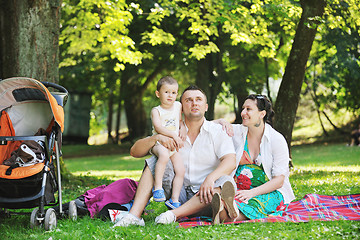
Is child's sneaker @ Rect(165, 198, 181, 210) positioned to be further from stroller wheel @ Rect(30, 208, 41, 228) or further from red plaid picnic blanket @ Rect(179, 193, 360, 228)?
stroller wheel @ Rect(30, 208, 41, 228)

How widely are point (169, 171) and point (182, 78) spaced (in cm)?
1833

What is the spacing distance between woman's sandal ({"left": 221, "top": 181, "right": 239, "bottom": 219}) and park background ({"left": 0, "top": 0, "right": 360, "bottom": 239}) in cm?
22

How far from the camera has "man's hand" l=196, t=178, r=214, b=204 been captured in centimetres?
466

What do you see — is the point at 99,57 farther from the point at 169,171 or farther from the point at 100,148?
the point at 169,171

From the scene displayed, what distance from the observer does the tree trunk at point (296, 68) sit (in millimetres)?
9805

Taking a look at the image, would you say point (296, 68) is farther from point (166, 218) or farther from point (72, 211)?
point (72, 211)

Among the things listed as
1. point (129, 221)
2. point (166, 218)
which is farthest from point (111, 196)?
point (166, 218)

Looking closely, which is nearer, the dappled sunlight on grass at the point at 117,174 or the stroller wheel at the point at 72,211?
the stroller wheel at the point at 72,211

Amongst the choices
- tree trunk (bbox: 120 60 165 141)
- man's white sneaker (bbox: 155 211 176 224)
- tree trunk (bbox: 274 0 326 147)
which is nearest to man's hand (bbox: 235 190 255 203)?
man's white sneaker (bbox: 155 211 176 224)

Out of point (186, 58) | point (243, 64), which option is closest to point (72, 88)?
point (186, 58)

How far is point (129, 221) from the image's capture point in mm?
4590

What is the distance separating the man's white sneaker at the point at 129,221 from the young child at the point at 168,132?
0.93ft

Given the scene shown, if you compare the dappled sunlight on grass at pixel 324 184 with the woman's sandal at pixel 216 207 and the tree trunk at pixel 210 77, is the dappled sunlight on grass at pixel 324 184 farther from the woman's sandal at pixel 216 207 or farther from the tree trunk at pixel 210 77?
the tree trunk at pixel 210 77

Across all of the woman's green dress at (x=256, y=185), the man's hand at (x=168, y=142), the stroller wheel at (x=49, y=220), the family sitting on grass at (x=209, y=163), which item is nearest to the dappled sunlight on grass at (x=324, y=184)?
the woman's green dress at (x=256, y=185)
